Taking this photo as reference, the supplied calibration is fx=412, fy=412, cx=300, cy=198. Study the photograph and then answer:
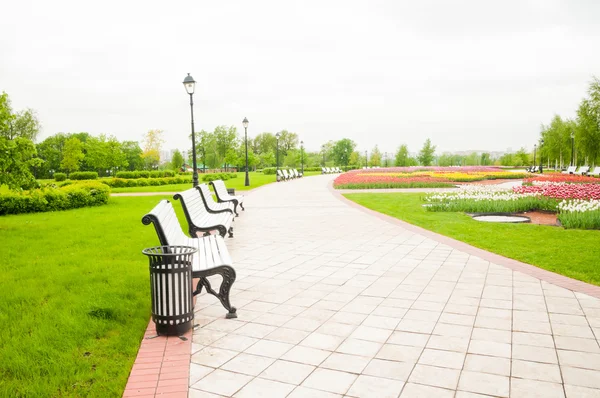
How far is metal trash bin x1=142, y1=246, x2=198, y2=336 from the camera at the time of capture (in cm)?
372

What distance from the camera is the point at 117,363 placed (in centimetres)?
331

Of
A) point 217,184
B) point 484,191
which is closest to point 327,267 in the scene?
point 217,184

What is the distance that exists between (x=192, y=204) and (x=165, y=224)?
2872 mm

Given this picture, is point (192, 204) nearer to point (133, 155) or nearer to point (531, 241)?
point (531, 241)

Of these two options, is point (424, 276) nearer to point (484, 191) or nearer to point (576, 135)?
point (484, 191)

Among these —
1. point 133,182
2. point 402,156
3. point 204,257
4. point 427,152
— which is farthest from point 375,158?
point 204,257

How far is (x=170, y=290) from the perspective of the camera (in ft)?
12.2

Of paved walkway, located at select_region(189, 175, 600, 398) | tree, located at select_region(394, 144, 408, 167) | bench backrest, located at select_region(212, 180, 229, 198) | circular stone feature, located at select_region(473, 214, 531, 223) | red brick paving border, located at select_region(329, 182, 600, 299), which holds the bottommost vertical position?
paved walkway, located at select_region(189, 175, 600, 398)

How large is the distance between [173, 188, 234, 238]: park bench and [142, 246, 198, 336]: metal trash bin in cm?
274

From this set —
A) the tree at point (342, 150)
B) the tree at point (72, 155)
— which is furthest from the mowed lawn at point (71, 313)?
the tree at point (342, 150)

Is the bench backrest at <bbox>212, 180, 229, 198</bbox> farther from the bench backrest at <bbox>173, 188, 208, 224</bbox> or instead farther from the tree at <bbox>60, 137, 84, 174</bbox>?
the tree at <bbox>60, 137, 84, 174</bbox>

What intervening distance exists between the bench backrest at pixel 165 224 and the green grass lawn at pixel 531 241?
5230mm

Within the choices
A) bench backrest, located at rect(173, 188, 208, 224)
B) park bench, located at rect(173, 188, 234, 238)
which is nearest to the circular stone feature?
park bench, located at rect(173, 188, 234, 238)

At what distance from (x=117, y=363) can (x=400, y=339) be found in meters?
2.40
